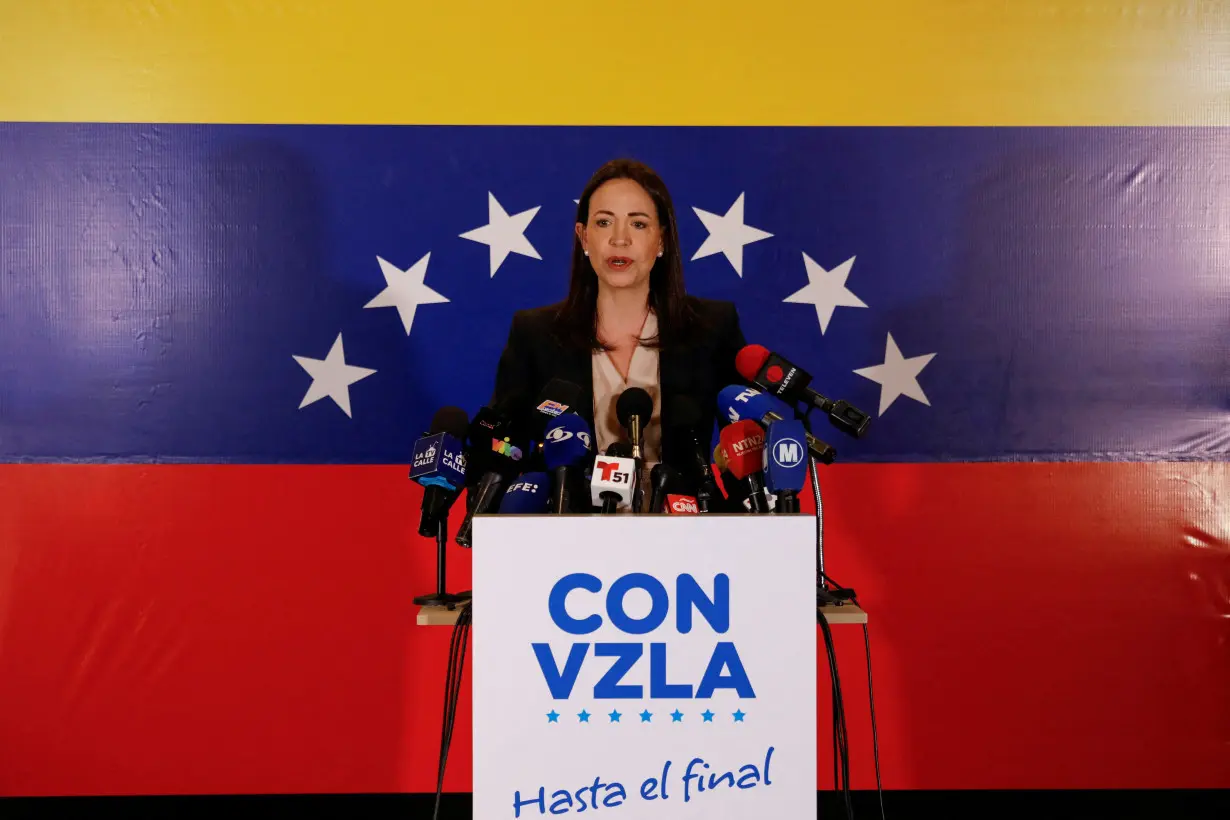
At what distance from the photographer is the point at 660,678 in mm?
1480

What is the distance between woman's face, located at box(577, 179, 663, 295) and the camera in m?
2.55

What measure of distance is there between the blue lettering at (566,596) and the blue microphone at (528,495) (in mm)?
364

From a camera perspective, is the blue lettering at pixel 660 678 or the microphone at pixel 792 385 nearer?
the blue lettering at pixel 660 678

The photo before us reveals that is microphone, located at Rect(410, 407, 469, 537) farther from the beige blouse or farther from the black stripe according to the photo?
the black stripe

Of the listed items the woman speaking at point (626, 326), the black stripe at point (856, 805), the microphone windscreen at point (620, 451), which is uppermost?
the woman speaking at point (626, 326)

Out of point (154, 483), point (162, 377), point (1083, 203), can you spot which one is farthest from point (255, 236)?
point (1083, 203)

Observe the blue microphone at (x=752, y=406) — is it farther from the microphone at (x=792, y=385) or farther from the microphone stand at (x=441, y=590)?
the microphone stand at (x=441, y=590)

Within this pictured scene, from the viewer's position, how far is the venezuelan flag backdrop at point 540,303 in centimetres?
258

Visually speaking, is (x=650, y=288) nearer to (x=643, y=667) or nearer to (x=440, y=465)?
(x=440, y=465)

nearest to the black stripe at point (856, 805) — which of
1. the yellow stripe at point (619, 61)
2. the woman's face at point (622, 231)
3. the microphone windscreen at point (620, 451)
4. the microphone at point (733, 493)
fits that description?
the microphone at point (733, 493)

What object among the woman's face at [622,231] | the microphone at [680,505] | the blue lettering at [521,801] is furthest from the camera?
the woman's face at [622,231]

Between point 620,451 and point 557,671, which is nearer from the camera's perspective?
point 557,671

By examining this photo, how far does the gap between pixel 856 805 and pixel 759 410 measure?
136cm

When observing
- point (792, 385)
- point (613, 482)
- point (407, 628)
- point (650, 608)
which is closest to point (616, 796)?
point (650, 608)
